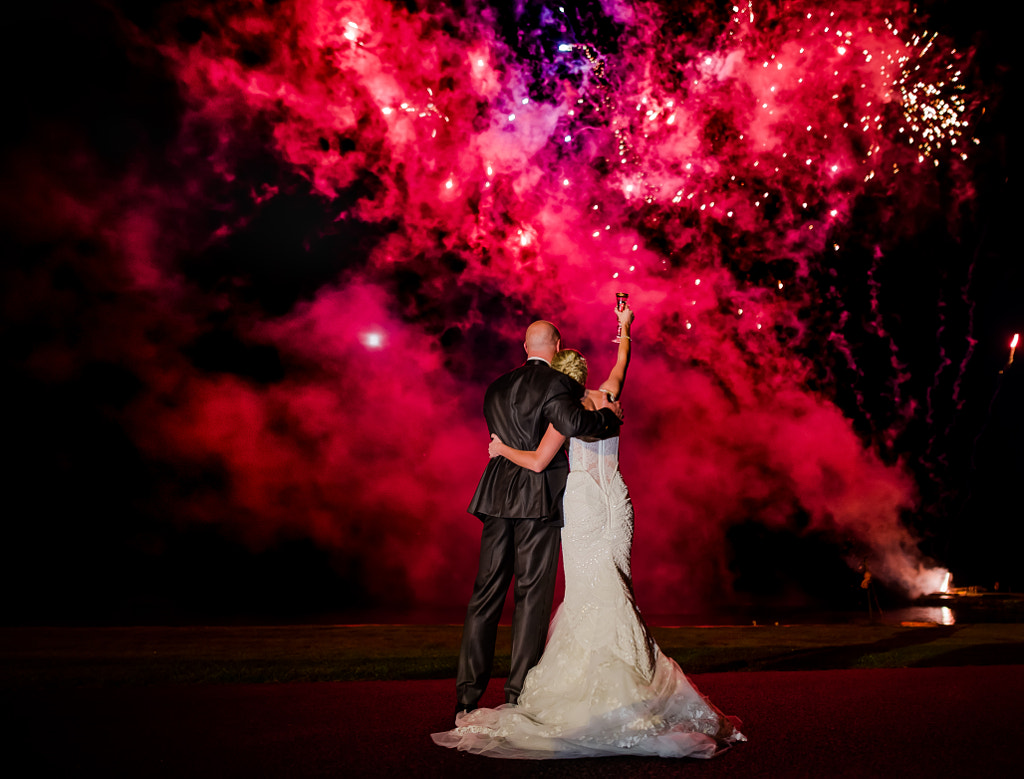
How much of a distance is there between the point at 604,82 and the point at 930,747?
9.40 m

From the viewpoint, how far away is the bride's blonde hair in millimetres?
3828

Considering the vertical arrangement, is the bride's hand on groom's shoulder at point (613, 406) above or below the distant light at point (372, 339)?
below

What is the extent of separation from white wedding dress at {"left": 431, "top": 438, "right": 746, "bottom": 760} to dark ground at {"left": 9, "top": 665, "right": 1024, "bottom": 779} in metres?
0.09

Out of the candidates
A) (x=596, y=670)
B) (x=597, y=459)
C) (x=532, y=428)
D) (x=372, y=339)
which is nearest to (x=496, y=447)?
(x=532, y=428)

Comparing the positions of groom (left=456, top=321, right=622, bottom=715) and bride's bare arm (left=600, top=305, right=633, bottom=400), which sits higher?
bride's bare arm (left=600, top=305, right=633, bottom=400)

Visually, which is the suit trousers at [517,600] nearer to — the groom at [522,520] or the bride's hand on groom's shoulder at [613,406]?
the groom at [522,520]

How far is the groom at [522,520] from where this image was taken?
3.50 m

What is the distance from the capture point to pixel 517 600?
359 centimetres

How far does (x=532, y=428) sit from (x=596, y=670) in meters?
1.16

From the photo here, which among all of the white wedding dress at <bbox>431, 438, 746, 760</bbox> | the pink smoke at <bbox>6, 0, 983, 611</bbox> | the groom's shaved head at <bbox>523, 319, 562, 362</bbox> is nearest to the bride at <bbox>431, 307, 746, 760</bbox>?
the white wedding dress at <bbox>431, 438, 746, 760</bbox>

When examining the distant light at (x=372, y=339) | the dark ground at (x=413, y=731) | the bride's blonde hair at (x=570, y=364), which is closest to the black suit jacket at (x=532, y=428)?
the bride's blonde hair at (x=570, y=364)

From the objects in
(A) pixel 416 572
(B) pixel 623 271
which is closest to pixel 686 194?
(B) pixel 623 271

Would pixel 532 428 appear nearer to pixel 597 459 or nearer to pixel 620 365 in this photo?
pixel 597 459

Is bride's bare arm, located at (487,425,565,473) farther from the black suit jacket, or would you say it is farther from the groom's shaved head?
the groom's shaved head
